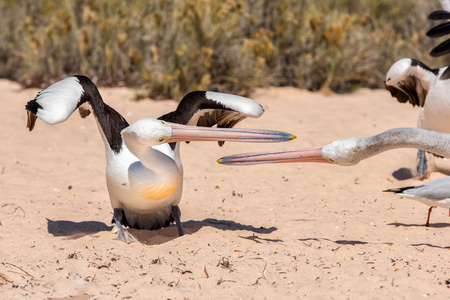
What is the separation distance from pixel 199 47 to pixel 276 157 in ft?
19.4

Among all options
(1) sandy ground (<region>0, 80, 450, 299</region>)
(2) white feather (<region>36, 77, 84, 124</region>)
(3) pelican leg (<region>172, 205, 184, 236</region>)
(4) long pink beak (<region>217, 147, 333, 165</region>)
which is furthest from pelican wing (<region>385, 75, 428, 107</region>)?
(2) white feather (<region>36, 77, 84, 124</region>)

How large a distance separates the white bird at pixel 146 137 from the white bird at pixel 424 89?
2424 mm

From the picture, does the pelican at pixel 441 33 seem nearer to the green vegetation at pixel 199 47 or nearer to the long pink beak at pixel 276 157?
the long pink beak at pixel 276 157

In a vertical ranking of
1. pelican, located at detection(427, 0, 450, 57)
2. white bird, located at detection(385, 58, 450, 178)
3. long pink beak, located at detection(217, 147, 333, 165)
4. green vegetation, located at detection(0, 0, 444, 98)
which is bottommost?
long pink beak, located at detection(217, 147, 333, 165)

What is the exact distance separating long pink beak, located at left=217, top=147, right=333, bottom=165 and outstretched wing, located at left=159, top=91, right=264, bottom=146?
42 cm

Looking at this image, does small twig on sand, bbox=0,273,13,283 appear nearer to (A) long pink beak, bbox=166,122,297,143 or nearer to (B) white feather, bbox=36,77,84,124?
(B) white feather, bbox=36,77,84,124

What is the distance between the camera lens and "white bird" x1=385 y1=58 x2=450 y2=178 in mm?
6094

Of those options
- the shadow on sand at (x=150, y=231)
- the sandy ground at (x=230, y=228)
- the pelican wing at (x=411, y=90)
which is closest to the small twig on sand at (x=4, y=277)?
the sandy ground at (x=230, y=228)

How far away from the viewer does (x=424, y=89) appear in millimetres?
6547

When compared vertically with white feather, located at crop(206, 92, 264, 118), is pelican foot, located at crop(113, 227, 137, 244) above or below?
below

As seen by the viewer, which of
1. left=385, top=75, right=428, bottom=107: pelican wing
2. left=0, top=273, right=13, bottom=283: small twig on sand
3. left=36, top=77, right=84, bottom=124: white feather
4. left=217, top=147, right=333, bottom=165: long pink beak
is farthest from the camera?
left=385, top=75, right=428, bottom=107: pelican wing

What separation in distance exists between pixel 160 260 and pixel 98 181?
2638 millimetres

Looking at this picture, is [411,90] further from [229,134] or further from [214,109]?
[229,134]

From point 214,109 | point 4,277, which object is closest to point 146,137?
point 214,109
